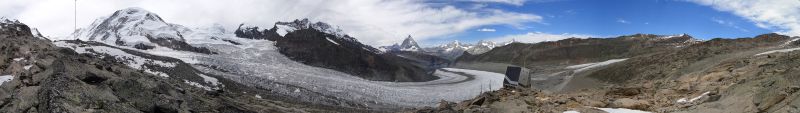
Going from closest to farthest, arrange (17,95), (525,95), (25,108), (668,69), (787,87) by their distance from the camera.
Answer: (787,87)
(25,108)
(17,95)
(525,95)
(668,69)

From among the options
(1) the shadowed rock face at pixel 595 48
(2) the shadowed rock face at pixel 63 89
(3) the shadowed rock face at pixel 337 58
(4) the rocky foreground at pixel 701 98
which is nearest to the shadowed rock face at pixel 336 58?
(3) the shadowed rock face at pixel 337 58

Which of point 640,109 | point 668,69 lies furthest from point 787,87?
point 668,69

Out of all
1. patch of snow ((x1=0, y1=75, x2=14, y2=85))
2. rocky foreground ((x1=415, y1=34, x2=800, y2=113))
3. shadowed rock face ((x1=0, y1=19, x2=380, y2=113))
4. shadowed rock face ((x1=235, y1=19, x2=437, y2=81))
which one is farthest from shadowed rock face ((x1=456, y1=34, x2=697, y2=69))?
patch of snow ((x1=0, y1=75, x2=14, y2=85))

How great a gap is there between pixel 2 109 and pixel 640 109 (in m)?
20.0

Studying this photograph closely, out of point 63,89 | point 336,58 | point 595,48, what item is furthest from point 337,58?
point 63,89

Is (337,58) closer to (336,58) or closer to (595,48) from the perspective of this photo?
(336,58)

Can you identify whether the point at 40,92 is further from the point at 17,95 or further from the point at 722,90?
the point at 722,90

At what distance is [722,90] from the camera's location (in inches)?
1040

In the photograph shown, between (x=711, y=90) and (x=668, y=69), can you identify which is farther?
(x=668, y=69)

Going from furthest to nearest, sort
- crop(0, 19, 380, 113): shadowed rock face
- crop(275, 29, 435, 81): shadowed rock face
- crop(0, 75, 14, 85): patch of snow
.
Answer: crop(275, 29, 435, 81): shadowed rock face → crop(0, 75, 14, 85): patch of snow → crop(0, 19, 380, 113): shadowed rock face

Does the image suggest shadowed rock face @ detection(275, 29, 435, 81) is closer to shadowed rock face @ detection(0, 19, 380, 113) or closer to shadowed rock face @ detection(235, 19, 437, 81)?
shadowed rock face @ detection(235, 19, 437, 81)

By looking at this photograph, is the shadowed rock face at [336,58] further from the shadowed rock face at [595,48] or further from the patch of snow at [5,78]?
the patch of snow at [5,78]

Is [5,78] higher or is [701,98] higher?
[5,78]

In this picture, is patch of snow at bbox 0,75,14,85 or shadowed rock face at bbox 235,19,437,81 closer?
patch of snow at bbox 0,75,14,85
